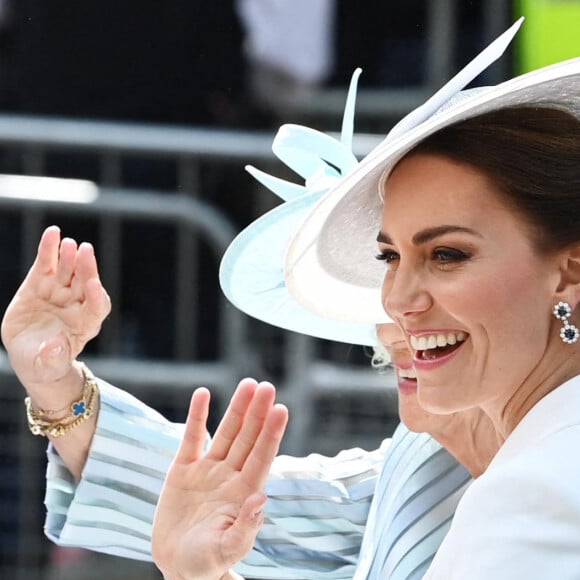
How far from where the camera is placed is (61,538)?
2672 millimetres

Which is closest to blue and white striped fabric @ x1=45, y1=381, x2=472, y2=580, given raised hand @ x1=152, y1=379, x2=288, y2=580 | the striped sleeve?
the striped sleeve

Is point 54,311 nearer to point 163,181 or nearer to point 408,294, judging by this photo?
point 408,294

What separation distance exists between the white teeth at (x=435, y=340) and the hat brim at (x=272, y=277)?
0.39m

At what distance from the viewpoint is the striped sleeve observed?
264 cm

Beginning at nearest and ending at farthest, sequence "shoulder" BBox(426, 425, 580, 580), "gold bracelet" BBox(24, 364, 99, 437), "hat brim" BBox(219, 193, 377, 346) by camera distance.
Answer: "shoulder" BBox(426, 425, 580, 580), "hat brim" BBox(219, 193, 377, 346), "gold bracelet" BBox(24, 364, 99, 437)

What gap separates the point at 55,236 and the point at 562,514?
1108 mm

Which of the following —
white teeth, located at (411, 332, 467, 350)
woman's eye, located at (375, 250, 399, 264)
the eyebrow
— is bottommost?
white teeth, located at (411, 332, 467, 350)

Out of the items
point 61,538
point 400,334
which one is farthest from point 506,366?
point 61,538

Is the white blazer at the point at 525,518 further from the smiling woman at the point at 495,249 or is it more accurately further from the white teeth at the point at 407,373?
the white teeth at the point at 407,373

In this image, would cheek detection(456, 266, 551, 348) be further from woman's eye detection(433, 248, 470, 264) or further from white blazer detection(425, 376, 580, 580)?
white blazer detection(425, 376, 580, 580)

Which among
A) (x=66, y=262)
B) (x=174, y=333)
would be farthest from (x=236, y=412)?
(x=174, y=333)

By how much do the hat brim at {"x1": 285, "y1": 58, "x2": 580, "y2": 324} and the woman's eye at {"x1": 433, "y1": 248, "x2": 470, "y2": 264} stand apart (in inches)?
5.5

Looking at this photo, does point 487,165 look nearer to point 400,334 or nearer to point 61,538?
point 400,334

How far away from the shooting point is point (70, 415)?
258 centimetres
